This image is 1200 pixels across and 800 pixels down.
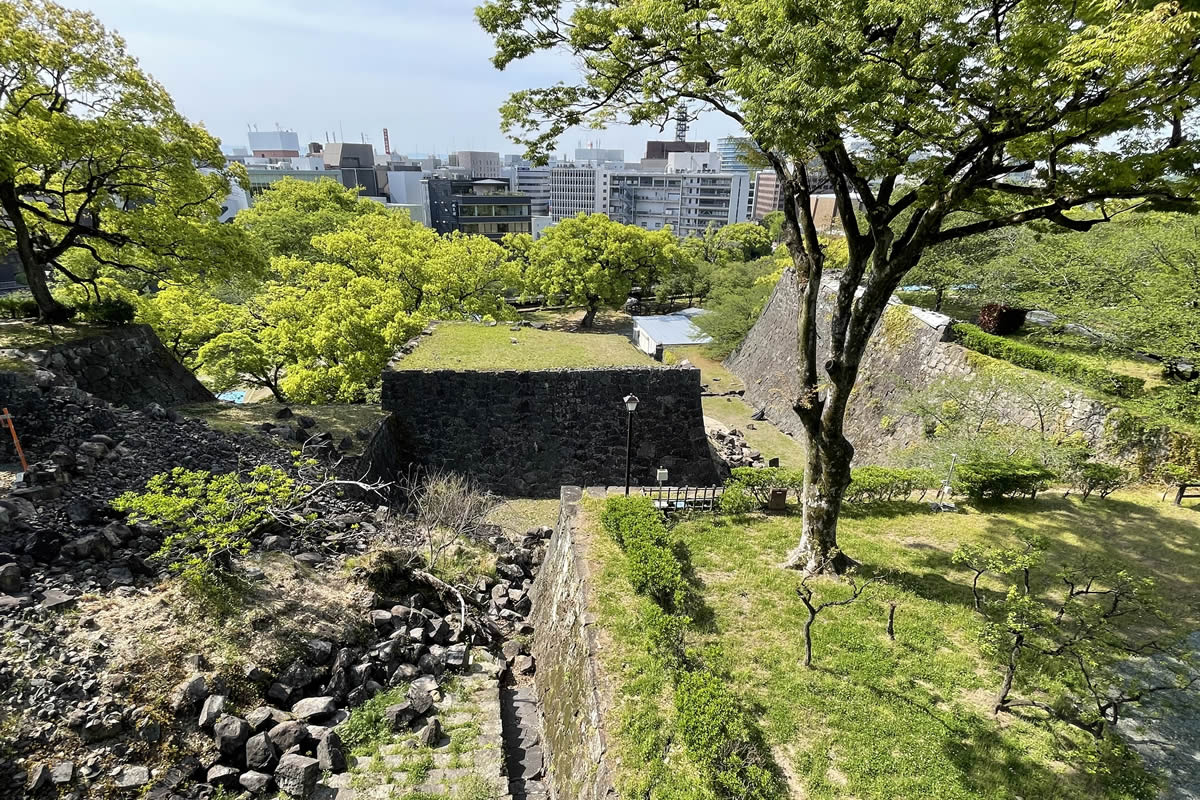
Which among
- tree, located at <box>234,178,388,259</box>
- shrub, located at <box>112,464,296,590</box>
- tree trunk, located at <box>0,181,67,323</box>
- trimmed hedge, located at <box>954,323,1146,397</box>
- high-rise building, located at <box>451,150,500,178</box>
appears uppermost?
high-rise building, located at <box>451,150,500,178</box>

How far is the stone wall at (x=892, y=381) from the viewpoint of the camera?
483 inches

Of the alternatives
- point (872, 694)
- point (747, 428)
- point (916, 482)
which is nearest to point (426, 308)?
point (747, 428)

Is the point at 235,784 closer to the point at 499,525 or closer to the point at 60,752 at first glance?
the point at 60,752

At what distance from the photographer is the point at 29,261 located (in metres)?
11.6

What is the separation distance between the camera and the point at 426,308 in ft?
66.3

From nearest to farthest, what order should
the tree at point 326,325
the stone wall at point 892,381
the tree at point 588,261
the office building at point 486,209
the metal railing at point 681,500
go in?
1. the metal railing at point 681,500
2. the stone wall at point 892,381
3. the tree at point 326,325
4. the tree at point 588,261
5. the office building at point 486,209

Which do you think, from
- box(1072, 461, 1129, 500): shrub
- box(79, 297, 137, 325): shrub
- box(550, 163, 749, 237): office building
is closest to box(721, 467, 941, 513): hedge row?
box(1072, 461, 1129, 500): shrub

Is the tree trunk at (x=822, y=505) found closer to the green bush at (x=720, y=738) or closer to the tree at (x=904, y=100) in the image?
the tree at (x=904, y=100)

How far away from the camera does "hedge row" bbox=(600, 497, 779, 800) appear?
459cm

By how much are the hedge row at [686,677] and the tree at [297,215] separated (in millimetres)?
23824

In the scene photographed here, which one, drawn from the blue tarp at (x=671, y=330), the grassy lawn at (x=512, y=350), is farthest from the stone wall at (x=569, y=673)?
the blue tarp at (x=671, y=330)

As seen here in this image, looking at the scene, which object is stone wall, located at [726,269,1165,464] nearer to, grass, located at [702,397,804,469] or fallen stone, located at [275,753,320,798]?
grass, located at [702,397,804,469]

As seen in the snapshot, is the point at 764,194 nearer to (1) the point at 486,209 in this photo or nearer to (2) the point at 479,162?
(1) the point at 486,209

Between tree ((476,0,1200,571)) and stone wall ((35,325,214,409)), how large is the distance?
10.9 meters
